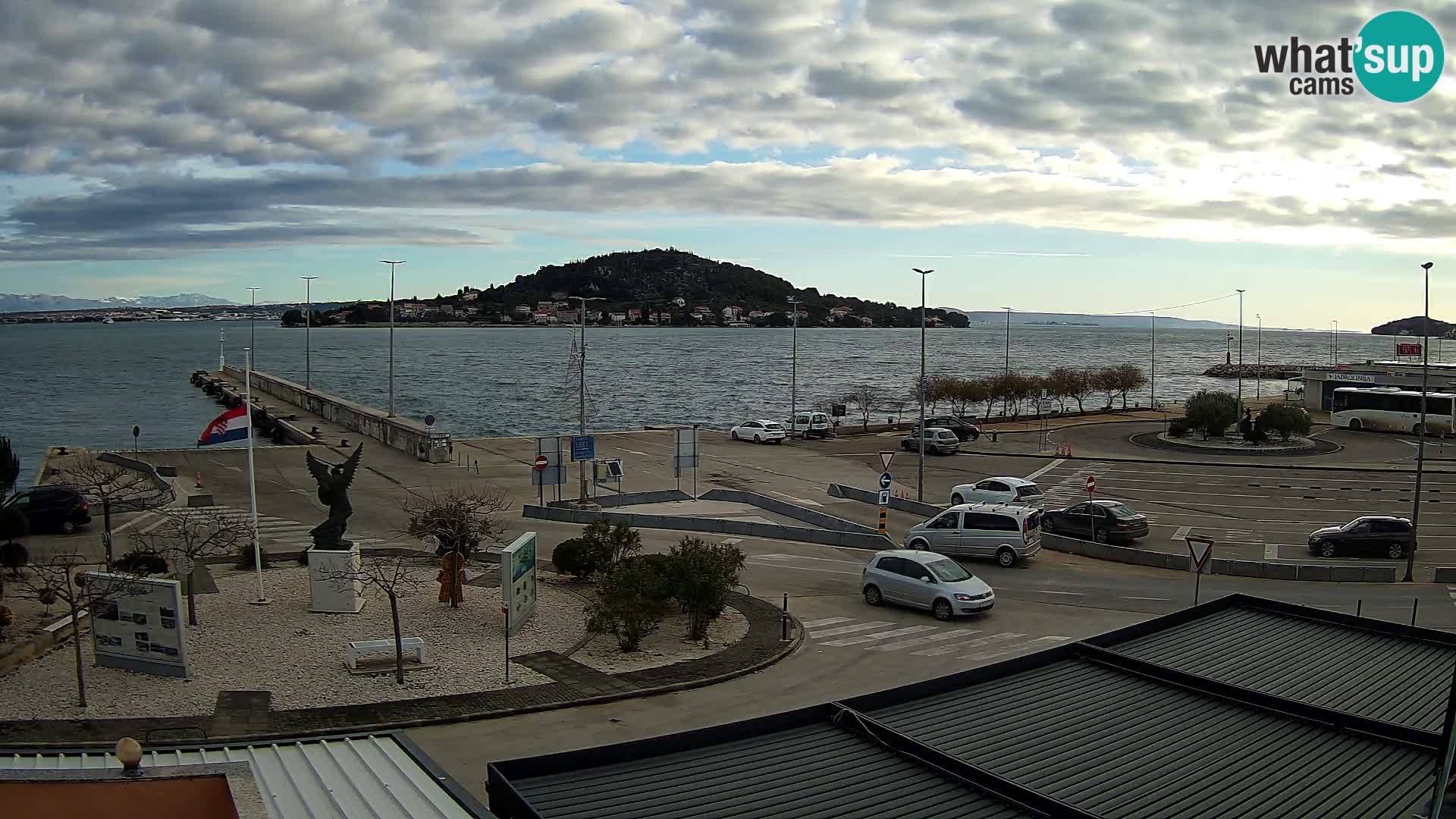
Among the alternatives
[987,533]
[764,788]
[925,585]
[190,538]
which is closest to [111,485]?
[190,538]

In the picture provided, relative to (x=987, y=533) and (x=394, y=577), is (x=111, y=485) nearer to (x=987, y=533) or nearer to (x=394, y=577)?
(x=394, y=577)

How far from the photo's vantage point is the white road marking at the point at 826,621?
896 inches

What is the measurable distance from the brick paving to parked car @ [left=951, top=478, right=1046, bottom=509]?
18.6 m

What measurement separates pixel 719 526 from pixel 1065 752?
22.9 metres

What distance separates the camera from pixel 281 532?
32.1 meters

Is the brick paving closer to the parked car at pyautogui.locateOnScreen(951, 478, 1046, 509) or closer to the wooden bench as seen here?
the wooden bench

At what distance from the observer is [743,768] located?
33.2 feet

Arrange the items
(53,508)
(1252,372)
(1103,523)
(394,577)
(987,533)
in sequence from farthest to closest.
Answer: (1252,372)
(1103,523)
(53,508)
(987,533)
(394,577)

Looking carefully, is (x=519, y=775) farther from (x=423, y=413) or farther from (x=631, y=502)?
(x=423, y=413)

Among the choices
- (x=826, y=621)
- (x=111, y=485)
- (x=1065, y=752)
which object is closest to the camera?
(x=1065, y=752)

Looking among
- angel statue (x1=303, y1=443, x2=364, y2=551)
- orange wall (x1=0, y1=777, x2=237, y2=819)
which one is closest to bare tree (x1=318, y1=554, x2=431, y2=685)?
angel statue (x1=303, y1=443, x2=364, y2=551)

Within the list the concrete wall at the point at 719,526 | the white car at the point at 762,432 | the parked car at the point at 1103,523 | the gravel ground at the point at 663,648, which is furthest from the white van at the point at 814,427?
the gravel ground at the point at 663,648

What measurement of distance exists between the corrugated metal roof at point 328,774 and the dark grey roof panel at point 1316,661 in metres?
8.89

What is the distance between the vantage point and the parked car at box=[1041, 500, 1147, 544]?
3198 cm
